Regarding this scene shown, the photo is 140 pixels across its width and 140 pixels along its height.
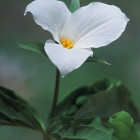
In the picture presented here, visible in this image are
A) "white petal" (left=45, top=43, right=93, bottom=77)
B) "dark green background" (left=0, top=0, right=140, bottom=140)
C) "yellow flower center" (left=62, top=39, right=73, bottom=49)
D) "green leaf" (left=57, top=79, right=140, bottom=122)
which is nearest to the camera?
"white petal" (left=45, top=43, right=93, bottom=77)

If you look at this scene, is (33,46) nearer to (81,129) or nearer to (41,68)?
(81,129)

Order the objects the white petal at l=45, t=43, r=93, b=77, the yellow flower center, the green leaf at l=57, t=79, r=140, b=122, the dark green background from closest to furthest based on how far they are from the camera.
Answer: the white petal at l=45, t=43, r=93, b=77, the yellow flower center, the green leaf at l=57, t=79, r=140, b=122, the dark green background

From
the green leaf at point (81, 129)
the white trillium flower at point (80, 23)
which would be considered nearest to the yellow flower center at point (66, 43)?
the white trillium flower at point (80, 23)

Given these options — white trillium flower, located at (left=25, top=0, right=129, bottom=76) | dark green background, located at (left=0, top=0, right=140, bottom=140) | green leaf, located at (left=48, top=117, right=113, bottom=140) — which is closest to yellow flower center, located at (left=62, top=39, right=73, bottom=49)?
white trillium flower, located at (left=25, top=0, right=129, bottom=76)

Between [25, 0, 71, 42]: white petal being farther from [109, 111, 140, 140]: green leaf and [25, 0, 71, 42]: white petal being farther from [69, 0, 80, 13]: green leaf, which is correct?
[109, 111, 140, 140]: green leaf

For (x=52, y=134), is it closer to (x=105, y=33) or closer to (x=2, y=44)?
(x=105, y=33)

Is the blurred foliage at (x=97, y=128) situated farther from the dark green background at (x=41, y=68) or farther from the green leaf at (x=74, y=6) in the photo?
the dark green background at (x=41, y=68)
